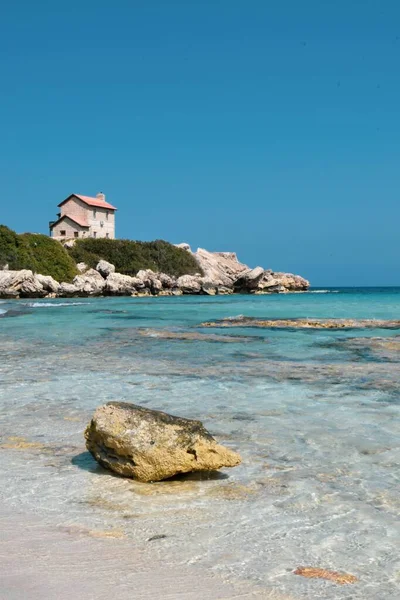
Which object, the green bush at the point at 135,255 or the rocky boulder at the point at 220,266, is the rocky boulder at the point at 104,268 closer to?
the green bush at the point at 135,255

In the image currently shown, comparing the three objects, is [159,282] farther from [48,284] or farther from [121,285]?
[48,284]

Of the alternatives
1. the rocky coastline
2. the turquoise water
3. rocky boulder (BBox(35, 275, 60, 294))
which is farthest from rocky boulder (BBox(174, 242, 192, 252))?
the turquoise water

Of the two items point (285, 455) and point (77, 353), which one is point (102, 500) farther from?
point (77, 353)

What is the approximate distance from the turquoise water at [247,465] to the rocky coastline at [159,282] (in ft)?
158

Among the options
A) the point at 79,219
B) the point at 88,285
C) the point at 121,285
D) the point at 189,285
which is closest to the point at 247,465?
the point at 88,285

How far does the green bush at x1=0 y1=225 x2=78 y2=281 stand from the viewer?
7050cm

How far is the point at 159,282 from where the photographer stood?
7656 cm

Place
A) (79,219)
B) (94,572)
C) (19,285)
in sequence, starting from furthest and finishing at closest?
(79,219) → (19,285) → (94,572)

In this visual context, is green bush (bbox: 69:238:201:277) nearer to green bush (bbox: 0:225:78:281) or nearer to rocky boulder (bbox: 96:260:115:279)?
rocky boulder (bbox: 96:260:115:279)

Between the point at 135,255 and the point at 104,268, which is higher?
the point at 135,255

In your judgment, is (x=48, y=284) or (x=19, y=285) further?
(x=48, y=284)

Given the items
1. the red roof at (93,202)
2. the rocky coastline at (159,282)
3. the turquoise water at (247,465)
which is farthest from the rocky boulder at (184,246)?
the turquoise water at (247,465)

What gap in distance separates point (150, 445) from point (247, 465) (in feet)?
3.69

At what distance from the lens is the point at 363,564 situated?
3754 mm
